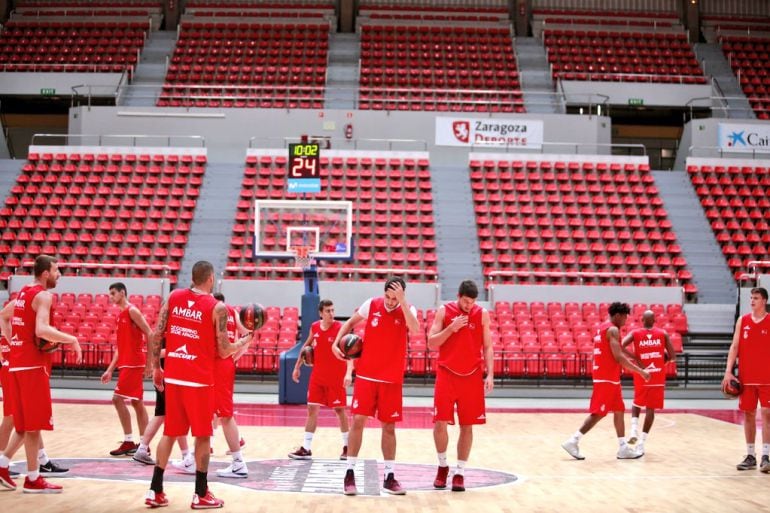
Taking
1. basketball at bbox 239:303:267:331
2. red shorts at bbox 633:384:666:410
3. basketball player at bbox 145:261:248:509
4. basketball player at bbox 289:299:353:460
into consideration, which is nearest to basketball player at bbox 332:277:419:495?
basketball at bbox 239:303:267:331

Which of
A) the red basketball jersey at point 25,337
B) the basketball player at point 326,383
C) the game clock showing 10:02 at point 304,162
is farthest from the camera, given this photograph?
the game clock showing 10:02 at point 304,162

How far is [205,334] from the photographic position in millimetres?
7602

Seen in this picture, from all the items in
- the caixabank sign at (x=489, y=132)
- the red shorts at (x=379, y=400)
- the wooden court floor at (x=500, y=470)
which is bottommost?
the wooden court floor at (x=500, y=470)

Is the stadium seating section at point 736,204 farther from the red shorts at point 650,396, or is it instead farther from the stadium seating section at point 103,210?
the stadium seating section at point 103,210

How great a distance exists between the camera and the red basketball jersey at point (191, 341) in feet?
24.8

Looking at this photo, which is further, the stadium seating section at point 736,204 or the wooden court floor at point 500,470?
the stadium seating section at point 736,204

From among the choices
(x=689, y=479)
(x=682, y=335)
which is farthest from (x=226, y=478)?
(x=682, y=335)

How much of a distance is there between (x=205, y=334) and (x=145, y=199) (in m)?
21.3

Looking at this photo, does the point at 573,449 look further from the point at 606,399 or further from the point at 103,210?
the point at 103,210

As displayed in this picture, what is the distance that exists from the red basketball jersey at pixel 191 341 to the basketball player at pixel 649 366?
598 cm

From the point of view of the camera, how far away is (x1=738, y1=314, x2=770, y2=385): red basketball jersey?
34.2ft

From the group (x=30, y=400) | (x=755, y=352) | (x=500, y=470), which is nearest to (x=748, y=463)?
(x=755, y=352)

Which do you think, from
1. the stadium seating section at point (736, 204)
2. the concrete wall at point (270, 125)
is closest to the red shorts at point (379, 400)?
the stadium seating section at point (736, 204)

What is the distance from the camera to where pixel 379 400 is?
8.59 m
